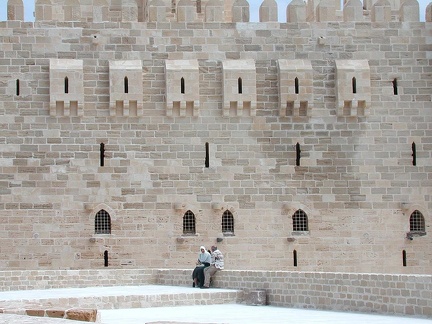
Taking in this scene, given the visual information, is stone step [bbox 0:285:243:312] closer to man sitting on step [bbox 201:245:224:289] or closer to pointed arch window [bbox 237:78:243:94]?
man sitting on step [bbox 201:245:224:289]

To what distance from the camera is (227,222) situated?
2316 cm

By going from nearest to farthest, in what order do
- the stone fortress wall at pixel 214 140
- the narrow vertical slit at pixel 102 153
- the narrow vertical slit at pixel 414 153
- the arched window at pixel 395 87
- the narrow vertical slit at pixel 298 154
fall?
the stone fortress wall at pixel 214 140
the narrow vertical slit at pixel 102 153
the narrow vertical slit at pixel 298 154
the narrow vertical slit at pixel 414 153
the arched window at pixel 395 87

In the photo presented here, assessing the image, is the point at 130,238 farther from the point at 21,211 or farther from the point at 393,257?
the point at 393,257

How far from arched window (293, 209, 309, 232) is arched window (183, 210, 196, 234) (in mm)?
2294

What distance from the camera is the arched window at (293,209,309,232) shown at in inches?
917

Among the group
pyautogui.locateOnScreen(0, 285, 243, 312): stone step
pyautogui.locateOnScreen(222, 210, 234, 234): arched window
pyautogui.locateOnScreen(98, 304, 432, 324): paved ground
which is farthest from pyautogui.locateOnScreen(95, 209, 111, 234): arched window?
pyautogui.locateOnScreen(98, 304, 432, 324): paved ground

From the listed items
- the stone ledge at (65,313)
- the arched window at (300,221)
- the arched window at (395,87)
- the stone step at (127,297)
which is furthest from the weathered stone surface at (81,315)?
the arched window at (395,87)

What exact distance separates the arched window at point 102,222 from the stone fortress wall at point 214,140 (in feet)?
0.16

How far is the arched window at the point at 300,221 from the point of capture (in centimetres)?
2330

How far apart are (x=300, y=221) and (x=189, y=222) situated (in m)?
2.51

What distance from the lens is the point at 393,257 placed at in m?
23.3

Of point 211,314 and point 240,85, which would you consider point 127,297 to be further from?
point 240,85

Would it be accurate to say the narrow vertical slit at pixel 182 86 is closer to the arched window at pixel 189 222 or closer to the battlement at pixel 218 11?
the battlement at pixel 218 11

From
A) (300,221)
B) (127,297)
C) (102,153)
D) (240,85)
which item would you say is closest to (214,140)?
(240,85)
